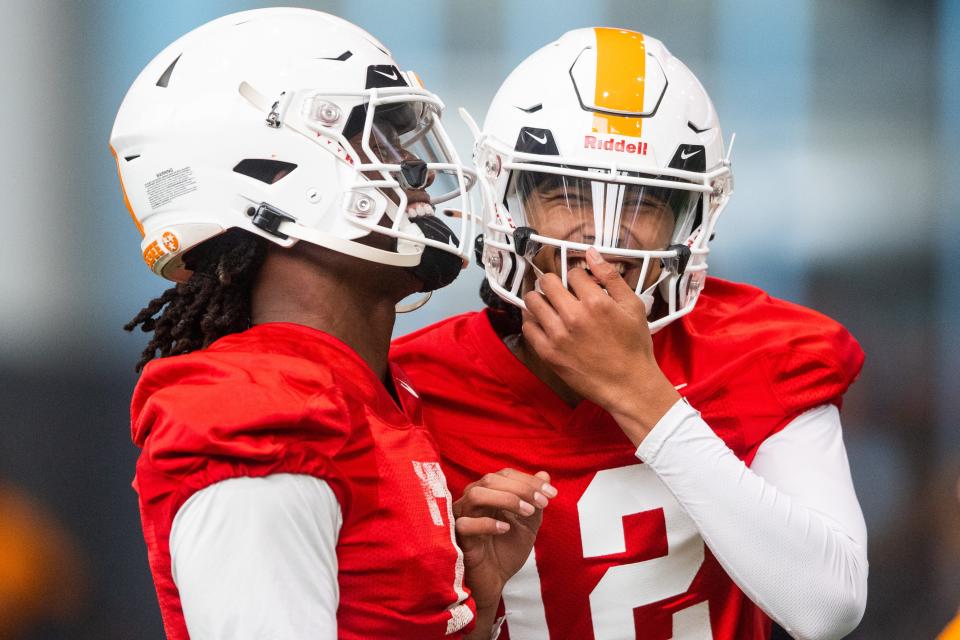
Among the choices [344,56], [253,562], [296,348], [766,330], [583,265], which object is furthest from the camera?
[766,330]

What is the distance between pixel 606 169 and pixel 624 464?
1.31 feet

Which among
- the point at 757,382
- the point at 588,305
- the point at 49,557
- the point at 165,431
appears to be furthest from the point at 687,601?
the point at 49,557

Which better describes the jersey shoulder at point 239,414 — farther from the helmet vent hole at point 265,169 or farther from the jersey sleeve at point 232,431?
the helmet vent hole at point 265,169

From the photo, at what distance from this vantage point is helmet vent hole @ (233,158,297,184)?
109 centimetres

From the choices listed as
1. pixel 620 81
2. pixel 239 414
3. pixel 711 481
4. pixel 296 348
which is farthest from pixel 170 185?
pixel 711 481

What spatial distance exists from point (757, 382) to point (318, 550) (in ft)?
2.31

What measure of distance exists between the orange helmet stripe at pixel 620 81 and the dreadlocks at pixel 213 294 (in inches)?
19.1

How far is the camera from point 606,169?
1.24m

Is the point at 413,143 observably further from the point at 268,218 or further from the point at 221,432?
the point at 221,432

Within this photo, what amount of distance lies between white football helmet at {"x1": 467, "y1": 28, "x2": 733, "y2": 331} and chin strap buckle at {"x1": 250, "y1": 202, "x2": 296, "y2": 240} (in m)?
0.33

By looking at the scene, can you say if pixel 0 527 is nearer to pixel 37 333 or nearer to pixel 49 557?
pixel 49 557

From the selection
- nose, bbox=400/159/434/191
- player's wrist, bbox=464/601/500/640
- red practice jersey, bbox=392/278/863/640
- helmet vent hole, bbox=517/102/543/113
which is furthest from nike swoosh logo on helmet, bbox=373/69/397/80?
player's wrist, bbox=464/601/500/640

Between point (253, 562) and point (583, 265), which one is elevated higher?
point (583, 265)

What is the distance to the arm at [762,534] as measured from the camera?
112 cm
